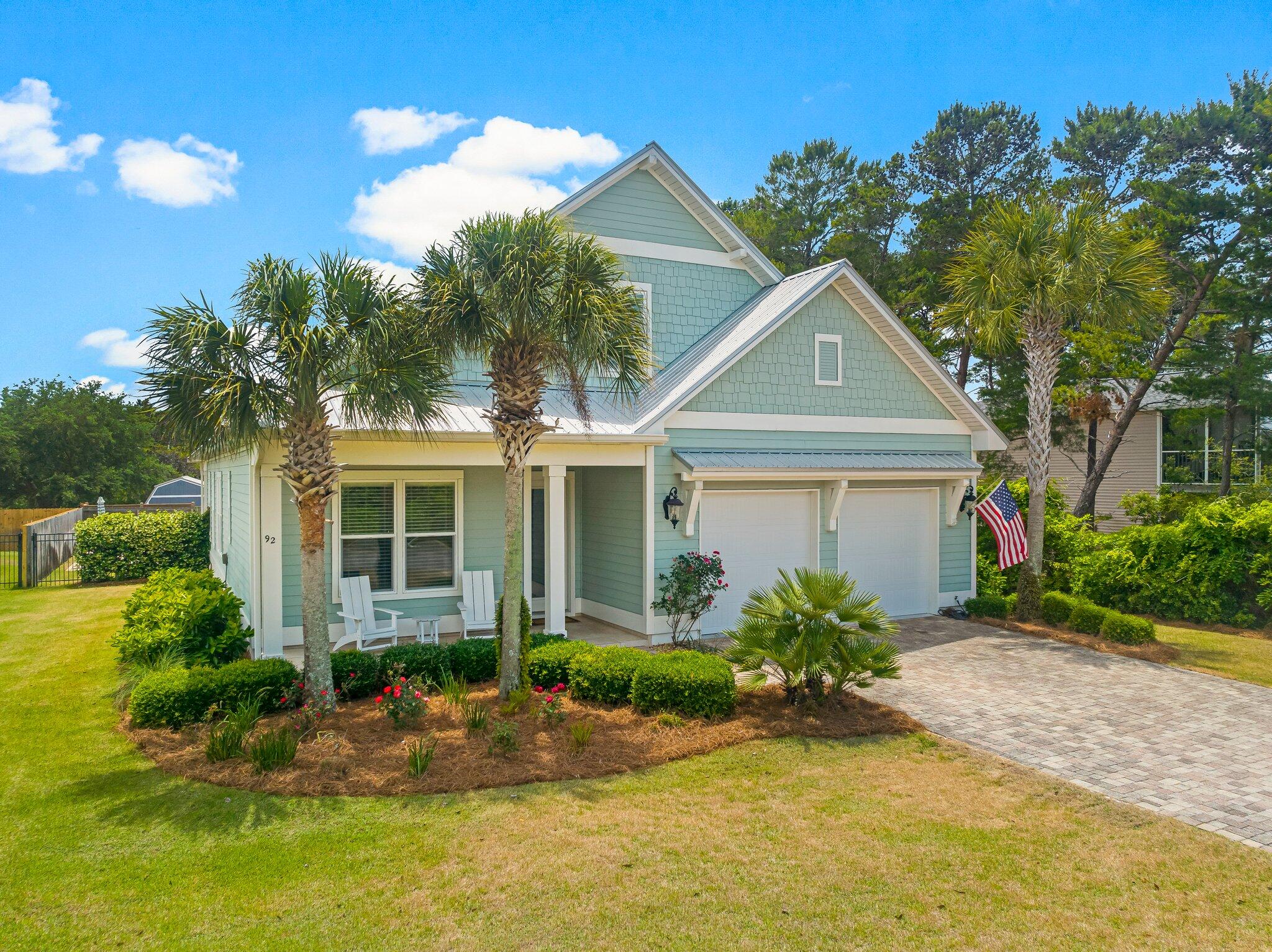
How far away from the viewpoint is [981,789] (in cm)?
713

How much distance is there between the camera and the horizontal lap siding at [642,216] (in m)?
15.1

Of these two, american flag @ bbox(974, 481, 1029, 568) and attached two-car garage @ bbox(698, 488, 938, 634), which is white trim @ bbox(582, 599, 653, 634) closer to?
attached two-car garage @ bbox(698, 488, 938, 634)

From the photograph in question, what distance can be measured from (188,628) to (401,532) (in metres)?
3.20

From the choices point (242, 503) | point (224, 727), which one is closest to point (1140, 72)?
point (242, 503)

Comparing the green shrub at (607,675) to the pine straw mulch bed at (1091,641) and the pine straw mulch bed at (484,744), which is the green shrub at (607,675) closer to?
the pine straw mulch bed at (484,744)

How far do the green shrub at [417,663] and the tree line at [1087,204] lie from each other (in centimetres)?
1127

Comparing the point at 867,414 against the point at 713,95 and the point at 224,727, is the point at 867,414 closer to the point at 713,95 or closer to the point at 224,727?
the point at 713,95

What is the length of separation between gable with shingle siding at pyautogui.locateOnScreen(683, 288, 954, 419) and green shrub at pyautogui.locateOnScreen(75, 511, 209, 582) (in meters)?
15.9

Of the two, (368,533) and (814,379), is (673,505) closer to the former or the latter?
(814,379)

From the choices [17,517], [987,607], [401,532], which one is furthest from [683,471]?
[17,517]

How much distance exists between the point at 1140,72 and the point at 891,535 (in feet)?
46.1

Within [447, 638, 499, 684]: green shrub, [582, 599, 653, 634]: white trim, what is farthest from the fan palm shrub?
[582, 599, 653, 634]: white trim

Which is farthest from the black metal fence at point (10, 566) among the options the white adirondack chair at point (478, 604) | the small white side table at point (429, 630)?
the white adirondack chair at point (478, 604)

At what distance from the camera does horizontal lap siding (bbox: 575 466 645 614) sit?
522 inches
